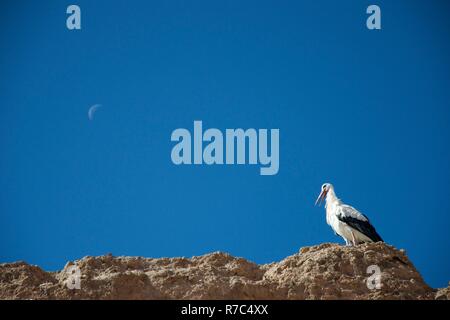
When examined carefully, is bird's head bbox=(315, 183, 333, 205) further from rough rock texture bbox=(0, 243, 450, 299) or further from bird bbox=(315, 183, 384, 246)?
rough rock texture bbox=(0, 243, 450, 299)

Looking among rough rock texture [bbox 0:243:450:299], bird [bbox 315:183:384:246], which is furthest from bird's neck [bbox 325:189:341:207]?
rough rock texture [bbox 0:243:450:299]

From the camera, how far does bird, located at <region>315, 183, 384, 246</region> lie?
20.4 meters

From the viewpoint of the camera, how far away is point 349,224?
2086cm

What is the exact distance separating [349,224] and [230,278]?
654cm

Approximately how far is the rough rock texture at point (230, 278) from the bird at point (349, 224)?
3827 mm

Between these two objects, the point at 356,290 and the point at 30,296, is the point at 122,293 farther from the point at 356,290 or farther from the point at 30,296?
the point at 356,290

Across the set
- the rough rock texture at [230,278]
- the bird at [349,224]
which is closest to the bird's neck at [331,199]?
the bird at [349,224]

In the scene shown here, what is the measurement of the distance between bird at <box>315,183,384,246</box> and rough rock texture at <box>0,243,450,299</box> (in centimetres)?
383

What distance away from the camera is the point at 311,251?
1692 cm

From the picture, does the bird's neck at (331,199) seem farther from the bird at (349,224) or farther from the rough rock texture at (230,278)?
the rough rock texture at (230,278)

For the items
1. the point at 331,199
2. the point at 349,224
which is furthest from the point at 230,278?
the point at 331,199

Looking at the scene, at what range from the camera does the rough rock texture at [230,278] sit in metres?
14.5

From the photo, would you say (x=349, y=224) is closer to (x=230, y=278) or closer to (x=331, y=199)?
(x=331, y=199)
